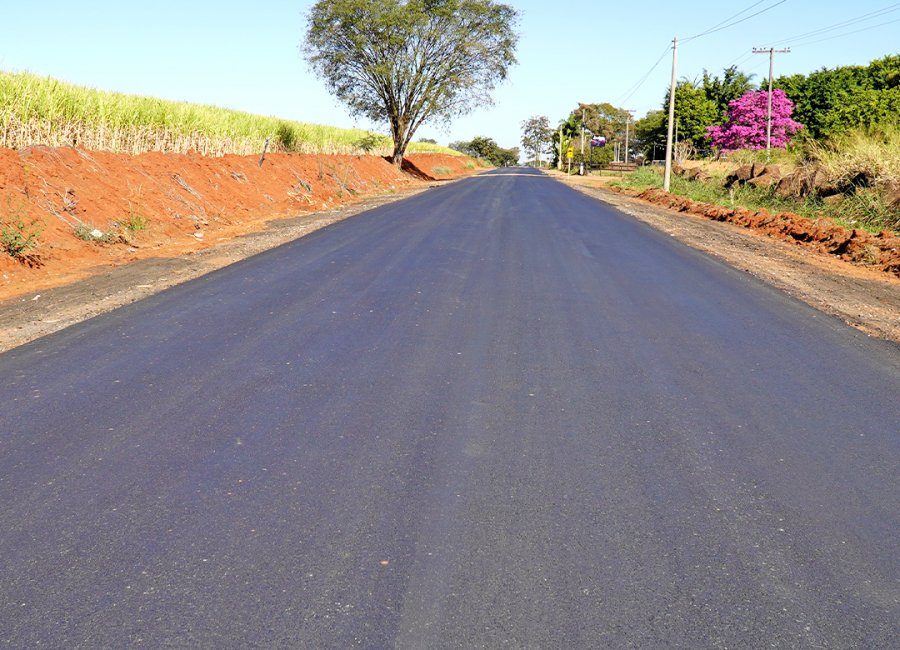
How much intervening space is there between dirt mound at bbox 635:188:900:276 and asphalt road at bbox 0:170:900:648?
6237mm

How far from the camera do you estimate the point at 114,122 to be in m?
19.6

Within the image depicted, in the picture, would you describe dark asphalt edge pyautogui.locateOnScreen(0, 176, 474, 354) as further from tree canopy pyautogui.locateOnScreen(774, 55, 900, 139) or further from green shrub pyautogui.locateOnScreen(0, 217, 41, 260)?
tree canopy pyautogui.locateOnScreen(774, 55, 900, 139)

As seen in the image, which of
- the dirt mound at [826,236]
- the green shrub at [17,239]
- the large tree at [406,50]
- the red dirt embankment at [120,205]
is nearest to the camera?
the green shrub at [17,239]

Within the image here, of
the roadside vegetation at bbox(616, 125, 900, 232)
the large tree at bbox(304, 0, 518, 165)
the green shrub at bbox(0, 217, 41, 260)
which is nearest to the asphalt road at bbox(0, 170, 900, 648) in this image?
the green shrub at bbox(0, 217, 41, 260)

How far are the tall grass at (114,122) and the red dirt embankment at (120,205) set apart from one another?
87cm

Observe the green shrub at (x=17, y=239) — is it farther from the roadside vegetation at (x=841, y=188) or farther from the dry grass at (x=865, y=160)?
the dry grass at (x=865, y=160)

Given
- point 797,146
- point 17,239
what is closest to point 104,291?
point 17,239

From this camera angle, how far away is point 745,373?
6.25 metres

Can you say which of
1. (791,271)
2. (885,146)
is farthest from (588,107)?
(791,271)

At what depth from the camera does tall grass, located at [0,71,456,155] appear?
16.2m

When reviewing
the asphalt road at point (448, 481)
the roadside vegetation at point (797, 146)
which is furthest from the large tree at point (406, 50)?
the asphalt road at point (448, 481)

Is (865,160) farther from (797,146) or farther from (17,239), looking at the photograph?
(797,146)

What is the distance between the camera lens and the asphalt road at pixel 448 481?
2.98 metres

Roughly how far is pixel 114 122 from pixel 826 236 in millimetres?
17675
